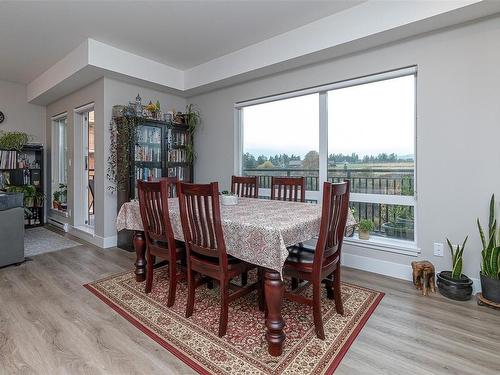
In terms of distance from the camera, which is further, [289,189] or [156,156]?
[156,156]

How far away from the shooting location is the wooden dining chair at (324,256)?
1.74 metres

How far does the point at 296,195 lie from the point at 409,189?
45.1 inches

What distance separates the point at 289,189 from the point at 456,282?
167cm

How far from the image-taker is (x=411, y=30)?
8.50 ft

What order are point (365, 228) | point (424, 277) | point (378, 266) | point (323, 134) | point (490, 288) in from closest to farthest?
1. point (490, 288)
2. point (424, 277)
3. point (378, 266)
4. point (365, 228)
5. point (323, 134)

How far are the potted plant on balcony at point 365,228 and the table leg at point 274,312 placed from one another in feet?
5.97

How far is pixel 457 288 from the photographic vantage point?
7.62ft

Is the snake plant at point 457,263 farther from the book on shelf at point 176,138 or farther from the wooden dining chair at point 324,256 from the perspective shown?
the book on shelf at point 176,138

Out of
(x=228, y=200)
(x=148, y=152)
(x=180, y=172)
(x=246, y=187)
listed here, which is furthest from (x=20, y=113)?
(x=228, y=200)

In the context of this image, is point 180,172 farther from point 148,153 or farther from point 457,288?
point 457,288

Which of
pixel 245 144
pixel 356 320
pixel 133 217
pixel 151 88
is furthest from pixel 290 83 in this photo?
pixel 356 320

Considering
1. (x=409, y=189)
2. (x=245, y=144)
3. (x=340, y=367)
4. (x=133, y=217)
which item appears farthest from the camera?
(x=245, y=144)

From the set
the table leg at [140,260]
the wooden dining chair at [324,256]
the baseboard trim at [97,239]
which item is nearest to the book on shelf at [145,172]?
the baseboard trim at [97,239]

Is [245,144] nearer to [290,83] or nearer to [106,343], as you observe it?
[290,83]
